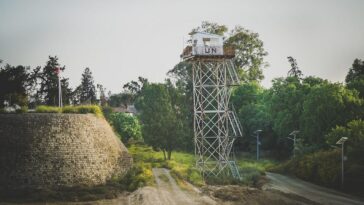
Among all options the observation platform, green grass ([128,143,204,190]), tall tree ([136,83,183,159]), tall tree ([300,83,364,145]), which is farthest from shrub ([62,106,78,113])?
tall tree ([300,83,364,145])

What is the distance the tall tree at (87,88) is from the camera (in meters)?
85.4

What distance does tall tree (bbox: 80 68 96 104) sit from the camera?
85.4 meters

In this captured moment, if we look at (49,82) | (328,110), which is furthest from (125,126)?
(328,110)

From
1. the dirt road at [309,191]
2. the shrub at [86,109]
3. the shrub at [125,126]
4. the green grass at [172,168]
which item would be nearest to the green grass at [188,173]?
the green grass at [172,168]

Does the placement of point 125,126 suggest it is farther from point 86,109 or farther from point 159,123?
point 86,109

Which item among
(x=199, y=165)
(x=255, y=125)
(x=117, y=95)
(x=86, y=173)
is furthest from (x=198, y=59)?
(x=117, y=95)

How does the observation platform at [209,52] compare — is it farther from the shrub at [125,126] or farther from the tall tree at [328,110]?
the shrub at [125,126]

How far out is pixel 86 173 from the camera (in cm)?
3597

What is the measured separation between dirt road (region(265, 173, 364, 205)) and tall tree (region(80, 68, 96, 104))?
4991 centimetres

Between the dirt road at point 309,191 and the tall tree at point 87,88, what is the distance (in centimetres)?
4991

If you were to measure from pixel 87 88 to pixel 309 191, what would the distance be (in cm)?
5911

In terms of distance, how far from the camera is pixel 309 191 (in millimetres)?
35438

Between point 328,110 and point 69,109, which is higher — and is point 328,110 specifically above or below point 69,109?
below

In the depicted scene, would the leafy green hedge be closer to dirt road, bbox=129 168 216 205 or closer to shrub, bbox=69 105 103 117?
shrub, bbox=69 105 103 117
